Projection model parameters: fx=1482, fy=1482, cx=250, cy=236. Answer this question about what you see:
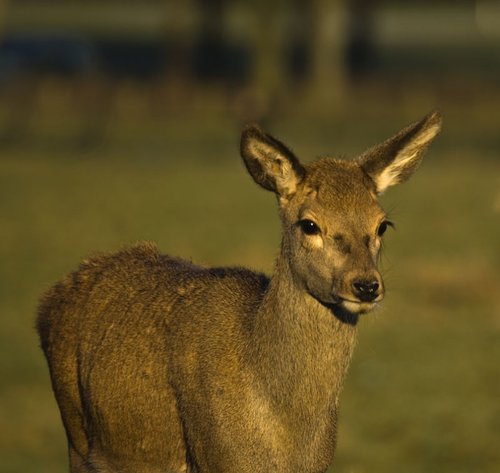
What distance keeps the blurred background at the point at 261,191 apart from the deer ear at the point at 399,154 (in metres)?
1.98

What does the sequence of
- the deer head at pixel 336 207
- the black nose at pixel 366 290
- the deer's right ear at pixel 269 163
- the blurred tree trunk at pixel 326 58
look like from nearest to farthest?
the black nose at pixel 366 290 → the deer head at pixel 336 207 → the deer's right ear at pixel 269 163 → the blurred tree trunk at pixel 326 58

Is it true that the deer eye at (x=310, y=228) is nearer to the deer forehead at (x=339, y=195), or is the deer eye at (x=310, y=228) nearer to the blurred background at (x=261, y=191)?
the deer forehead at (x=339, y=195)

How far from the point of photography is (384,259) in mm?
21281

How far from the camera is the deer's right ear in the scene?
8172mm

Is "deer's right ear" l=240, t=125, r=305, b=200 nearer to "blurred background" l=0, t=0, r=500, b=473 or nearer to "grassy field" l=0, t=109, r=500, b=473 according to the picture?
"blurred background" l=0, t=0, r=500, b=473

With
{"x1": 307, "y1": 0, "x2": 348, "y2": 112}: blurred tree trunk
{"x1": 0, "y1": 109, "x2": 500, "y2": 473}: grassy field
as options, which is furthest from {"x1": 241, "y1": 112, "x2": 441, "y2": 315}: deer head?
{"x1": 307, "y1": 0, "x2": 348, "y2": 112}: blurred tree trunk

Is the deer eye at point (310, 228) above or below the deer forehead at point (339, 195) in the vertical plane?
below

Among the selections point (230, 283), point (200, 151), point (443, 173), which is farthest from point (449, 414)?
point (200, 151)

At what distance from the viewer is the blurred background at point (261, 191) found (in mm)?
15102

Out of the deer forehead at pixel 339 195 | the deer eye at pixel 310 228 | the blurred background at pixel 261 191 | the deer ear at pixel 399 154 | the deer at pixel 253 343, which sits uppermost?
the deer ear at pixel 399 154

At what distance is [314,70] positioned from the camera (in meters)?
53.3

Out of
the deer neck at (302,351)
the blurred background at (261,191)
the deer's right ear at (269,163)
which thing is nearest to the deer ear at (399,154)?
the deer's right ear at (269,163)

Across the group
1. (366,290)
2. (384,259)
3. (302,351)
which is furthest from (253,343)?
(384,259)

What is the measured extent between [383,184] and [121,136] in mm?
36395
